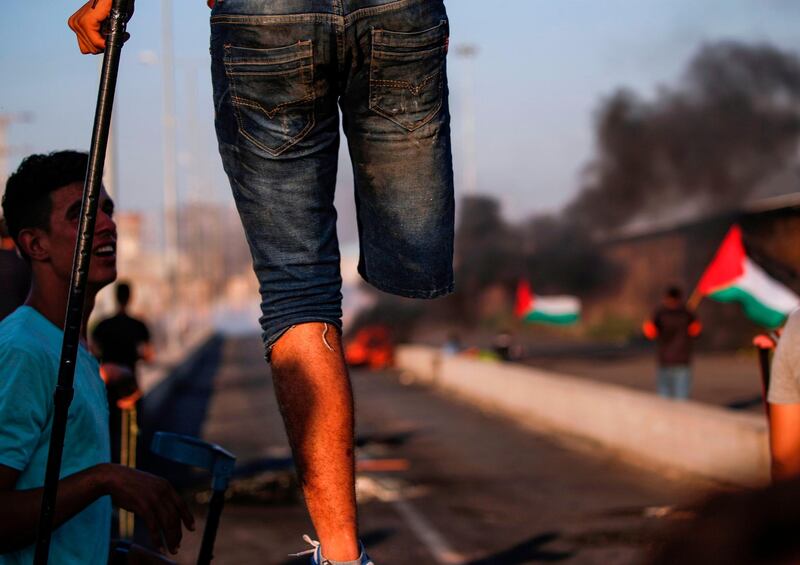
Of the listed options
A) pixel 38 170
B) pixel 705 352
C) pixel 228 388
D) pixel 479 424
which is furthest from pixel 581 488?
pixel 705 352

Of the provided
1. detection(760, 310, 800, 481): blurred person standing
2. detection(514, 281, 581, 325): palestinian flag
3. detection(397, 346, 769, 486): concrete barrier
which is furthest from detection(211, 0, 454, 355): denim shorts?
detection(514, 281, 581, 325): palestinian flag

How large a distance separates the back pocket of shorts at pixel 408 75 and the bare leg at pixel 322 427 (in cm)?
43

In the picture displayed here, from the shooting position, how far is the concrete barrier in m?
13.3

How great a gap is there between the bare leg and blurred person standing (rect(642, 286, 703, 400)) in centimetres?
1729

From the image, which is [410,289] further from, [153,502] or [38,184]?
[38,184]

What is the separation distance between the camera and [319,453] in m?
2.22

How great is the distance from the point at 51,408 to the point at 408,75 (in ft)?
3.02

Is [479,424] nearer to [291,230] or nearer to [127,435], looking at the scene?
[127,435]

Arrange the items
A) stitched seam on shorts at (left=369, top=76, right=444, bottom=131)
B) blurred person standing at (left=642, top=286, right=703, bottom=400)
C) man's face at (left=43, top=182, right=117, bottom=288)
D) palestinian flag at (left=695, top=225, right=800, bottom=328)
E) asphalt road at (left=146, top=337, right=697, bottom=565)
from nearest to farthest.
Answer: stitched seam on shorts at (left=369, top=76, right=444, bottom=131) < man's face at (left=43, top=182, right=117, bottom=288) < asphalt road at (left=146, top=337, right=697, bottom=565) < palestinian flag at (left=695, top=225, right=800, bottom=328) < blurred person standing at (left=642, top=286, right=703, bottom=400)

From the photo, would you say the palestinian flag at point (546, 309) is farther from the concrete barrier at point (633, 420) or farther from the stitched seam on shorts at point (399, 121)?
the stitched seam on shorts at point (399, 121)

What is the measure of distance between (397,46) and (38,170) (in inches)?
36.6

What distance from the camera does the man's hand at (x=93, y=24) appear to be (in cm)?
204

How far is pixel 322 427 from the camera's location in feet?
7.32

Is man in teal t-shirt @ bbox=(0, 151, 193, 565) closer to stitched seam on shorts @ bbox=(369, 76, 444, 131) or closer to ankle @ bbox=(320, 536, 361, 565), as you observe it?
ankle @ bbox=(320, 536, 361, 565)
